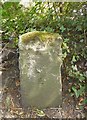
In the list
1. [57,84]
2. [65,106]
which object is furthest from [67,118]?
[57,84]

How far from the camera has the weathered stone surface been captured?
2658 millimetres

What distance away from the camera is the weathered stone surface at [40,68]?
8.72 ft

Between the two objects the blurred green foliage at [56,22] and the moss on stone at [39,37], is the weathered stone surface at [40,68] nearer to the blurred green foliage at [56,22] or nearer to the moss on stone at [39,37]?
the moss on stone at [39,37]

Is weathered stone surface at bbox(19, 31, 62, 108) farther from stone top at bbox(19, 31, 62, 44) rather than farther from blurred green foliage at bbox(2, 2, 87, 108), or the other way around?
blurred green foliage at bbox(2, 2, 87, 108)

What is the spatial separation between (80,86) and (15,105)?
633mm

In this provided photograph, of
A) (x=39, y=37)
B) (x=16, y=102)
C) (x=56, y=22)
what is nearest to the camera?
(x=39, y=37)

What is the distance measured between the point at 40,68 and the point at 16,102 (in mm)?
431

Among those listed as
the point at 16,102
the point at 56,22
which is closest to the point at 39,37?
the point at 16,102

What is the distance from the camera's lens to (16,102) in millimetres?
2881

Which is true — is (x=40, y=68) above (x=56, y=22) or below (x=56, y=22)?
below

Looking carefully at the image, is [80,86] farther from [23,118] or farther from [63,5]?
[63,5]

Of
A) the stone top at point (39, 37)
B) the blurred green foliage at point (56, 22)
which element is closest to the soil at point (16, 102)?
the blurred green foliage at point (56, 22)

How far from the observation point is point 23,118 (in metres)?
2.77

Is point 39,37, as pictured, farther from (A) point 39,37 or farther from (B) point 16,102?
(B) point 16,102
